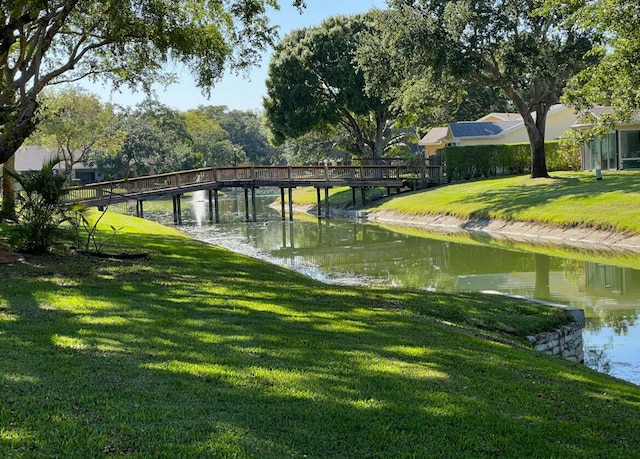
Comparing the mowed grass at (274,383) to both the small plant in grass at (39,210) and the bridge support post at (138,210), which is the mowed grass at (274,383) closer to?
the small plant in grass at (39,210)

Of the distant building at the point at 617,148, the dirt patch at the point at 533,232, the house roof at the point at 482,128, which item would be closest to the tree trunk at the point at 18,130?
the dirt patch at the point at 533,232

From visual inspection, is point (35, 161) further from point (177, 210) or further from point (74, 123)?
point (177, 210)

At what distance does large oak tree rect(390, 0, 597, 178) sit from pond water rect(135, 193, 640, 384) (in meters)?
8.60

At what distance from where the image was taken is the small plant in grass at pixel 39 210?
13.8 meters

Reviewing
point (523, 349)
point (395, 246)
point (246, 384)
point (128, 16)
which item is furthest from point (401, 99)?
point (246, 384)

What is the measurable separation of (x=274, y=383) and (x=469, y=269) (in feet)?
54.0

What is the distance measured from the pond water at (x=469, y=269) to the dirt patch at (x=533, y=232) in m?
1.31

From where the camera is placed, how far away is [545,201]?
3197 cm

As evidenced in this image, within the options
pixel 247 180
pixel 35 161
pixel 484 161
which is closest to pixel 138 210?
pixel 247 180

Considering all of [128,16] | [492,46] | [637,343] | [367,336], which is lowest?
[637,343]

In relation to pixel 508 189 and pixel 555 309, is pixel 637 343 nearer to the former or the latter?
pixel 555 309

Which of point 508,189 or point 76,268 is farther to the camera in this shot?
point 508,189

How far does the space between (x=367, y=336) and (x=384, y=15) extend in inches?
1214

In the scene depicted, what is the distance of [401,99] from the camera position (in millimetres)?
40344
